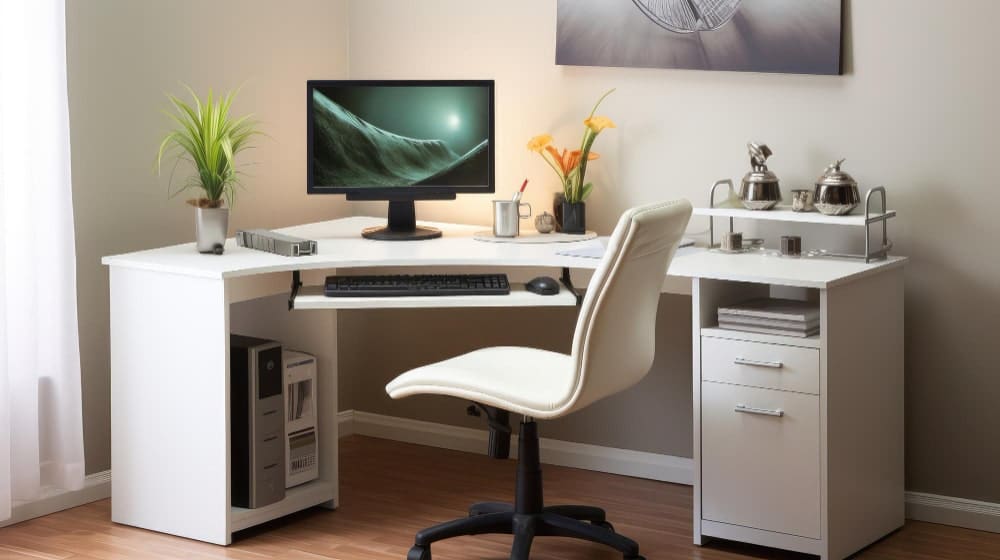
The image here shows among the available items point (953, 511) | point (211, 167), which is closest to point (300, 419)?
point (211, 167)

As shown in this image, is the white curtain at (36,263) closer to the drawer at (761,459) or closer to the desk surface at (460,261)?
the desk surface at (460,261)

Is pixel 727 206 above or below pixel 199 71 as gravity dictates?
below

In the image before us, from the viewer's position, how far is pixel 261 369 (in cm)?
352

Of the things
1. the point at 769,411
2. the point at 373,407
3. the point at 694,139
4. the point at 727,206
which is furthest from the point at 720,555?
the point at 373,407

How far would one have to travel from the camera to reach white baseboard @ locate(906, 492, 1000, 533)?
11.5ft

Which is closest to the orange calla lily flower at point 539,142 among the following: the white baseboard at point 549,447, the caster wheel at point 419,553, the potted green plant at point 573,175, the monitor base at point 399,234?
the potted green plant at point 573,175

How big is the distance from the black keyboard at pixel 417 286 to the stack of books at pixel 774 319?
23.0 inches

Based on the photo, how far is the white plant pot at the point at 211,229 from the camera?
352 centimetres

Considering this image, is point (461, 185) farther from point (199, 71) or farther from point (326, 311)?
point (199, 71)

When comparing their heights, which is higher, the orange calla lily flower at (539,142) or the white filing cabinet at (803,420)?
the orange calla lily flower at (539,142)

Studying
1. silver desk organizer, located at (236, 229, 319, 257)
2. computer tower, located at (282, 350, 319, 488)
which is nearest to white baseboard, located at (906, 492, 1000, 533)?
A: computer tower, located at (282, 350, 319, 488)

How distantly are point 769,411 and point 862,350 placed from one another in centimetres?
29

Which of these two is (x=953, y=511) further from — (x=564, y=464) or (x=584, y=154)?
(x=584, y=154)

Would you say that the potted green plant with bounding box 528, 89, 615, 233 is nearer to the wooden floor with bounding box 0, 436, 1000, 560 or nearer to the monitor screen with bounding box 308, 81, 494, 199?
the monitor screen with bounding box 308, 81, 494, 199
